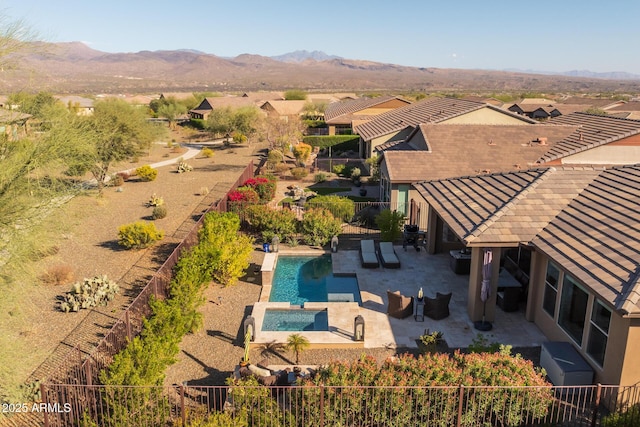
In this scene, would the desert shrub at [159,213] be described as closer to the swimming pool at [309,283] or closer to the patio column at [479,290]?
the swimming pool at [309,283]

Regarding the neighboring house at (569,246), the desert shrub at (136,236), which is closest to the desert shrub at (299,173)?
the desert shrub at (136,236)

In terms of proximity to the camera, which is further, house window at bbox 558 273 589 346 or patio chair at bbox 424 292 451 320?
patio chair at bbox 424 292 451 320

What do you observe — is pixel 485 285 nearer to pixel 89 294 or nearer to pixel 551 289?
pixel 551 289

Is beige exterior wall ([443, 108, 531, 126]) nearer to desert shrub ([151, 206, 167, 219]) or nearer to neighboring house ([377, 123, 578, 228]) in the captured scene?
neighboring house ([377, 123, 578, 228])

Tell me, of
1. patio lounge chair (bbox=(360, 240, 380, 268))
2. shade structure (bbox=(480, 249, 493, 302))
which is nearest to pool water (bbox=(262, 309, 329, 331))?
patio lounge chair (bbox=(360, 240, 380, 268))

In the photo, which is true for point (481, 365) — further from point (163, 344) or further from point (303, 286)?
point (303, 286)

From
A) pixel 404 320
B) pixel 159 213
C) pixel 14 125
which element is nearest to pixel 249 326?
pixel 404 320
